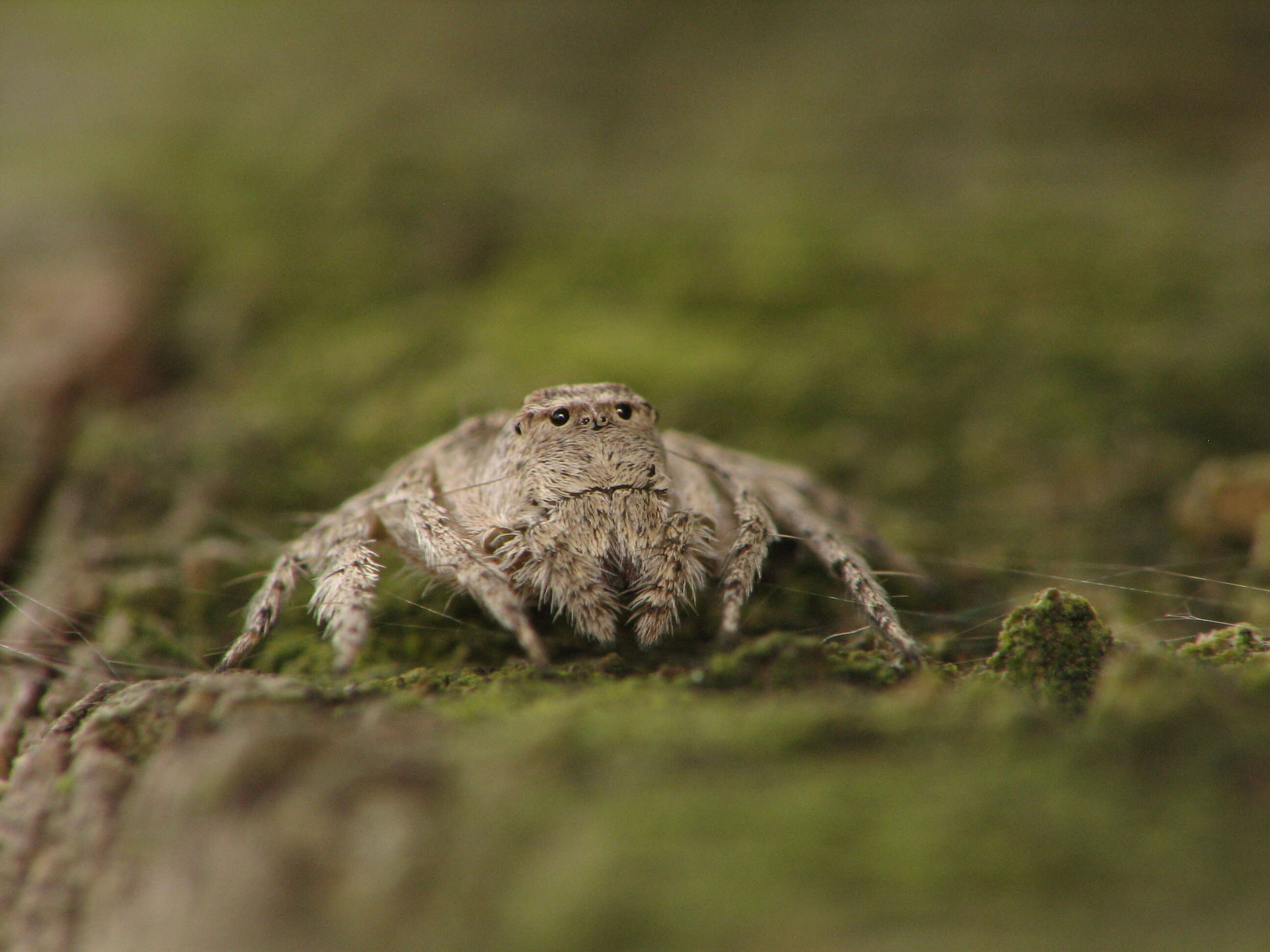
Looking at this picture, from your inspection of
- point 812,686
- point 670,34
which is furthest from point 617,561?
point 670,34

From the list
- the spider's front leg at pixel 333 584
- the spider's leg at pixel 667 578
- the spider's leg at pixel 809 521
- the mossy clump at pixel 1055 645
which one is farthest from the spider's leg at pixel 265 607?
the mossy clump at pixel 1055 645

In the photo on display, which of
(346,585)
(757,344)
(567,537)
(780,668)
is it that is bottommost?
(780,668)

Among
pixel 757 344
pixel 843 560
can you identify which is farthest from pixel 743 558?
pixel 757 344

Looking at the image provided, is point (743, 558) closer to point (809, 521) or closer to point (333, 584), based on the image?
point (809, 521)

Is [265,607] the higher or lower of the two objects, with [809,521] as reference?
lower

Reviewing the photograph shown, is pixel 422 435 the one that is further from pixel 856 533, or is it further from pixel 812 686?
pixel 812 686

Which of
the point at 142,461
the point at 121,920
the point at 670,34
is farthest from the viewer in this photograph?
the point at 670,34

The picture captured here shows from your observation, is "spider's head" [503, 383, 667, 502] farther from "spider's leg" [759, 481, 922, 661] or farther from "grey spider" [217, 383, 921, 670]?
"spider's leg" [759, 481, 922, 661]
